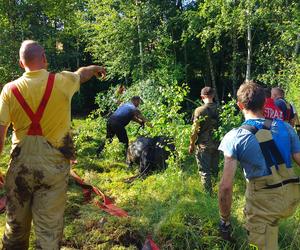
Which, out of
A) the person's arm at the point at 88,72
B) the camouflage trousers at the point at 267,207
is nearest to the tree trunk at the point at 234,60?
the person's arm at the point at 88,72

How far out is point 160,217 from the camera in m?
4.64

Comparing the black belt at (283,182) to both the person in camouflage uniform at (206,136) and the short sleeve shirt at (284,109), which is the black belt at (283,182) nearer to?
the person in camouflage uniform at (206,136)

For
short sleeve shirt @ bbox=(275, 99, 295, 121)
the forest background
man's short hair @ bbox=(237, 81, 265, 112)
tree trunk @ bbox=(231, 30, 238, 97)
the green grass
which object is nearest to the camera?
man's short hair @ bbox=(237, 81, 265, 112)

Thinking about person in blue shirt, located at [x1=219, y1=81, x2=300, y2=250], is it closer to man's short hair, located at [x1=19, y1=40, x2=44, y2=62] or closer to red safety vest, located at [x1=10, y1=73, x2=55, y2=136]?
red safety vest, located at [x1=10, y1=73, x2=55, y2=136]

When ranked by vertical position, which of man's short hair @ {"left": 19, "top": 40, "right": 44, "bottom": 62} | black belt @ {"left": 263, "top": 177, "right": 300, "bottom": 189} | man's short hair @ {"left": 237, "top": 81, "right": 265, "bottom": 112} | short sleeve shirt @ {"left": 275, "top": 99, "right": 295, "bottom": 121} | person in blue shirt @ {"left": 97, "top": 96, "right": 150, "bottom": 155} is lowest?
person in blue shirt @ {"left": 97, "top": 96, "right": 150, "bottom": 155}

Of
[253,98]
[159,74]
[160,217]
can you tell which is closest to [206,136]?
[160,217]

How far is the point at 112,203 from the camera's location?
562cm

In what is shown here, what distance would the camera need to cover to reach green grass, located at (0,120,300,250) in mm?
4219

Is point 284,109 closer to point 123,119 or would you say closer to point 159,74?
point 123,119

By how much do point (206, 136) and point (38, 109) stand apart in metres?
3.21

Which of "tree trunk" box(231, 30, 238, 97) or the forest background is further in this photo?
"tree trunk" box(231, 30, 238, 97)

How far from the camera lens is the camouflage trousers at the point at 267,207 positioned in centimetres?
299

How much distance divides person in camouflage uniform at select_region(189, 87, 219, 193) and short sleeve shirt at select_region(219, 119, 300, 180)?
287 centimetres

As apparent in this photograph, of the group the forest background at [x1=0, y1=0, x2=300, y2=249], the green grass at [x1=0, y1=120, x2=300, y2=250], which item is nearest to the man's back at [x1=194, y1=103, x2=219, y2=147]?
the forest background at [x1=0, y1=0, x2=300, y2=249]
